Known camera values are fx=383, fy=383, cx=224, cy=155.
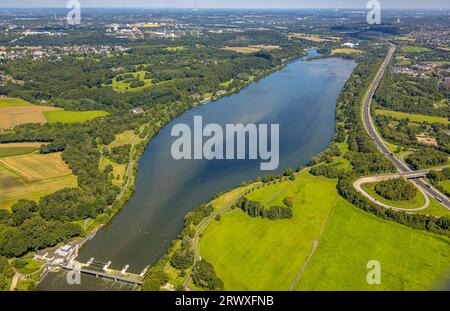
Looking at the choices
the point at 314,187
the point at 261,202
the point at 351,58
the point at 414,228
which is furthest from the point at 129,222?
the point at 351,58

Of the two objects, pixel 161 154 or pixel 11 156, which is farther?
pixel 161 154

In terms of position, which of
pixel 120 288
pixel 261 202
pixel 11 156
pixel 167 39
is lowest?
pixel 120 288

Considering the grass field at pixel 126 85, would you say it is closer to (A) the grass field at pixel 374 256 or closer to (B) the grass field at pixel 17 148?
(B) the grass field at pixel 17 148

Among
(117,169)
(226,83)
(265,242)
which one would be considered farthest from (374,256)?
(226,83)

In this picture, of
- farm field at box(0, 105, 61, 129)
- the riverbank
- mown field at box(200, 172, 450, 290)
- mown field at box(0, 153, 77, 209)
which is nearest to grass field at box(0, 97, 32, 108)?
farm field at box(0, 105, 61, 129)

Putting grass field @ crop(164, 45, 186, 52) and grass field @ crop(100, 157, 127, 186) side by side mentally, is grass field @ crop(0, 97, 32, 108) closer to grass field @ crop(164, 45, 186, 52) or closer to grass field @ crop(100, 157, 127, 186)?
grass field @ crop(100, 157, 127, 186)

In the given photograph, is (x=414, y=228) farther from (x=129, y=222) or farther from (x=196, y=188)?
(x=129, y=222)
